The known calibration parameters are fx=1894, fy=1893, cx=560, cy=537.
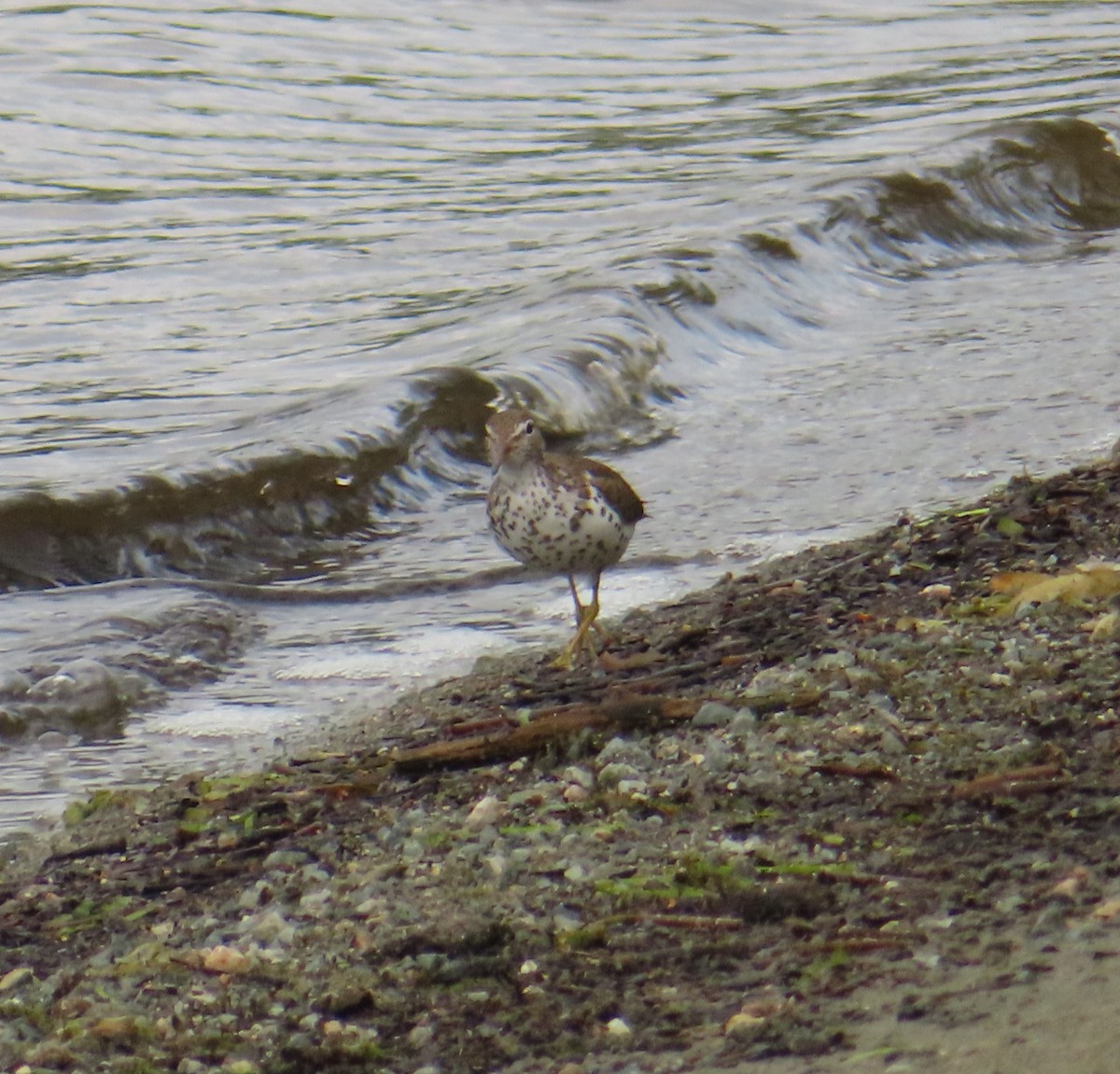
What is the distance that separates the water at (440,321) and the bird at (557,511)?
21.3 inches

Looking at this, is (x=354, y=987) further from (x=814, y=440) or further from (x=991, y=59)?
(x=991, y=59)

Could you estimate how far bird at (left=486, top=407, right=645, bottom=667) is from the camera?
4.59 metres

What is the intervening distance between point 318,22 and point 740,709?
1329cm

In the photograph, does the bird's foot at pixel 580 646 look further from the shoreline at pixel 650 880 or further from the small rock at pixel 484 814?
the small rock at pixel 484 814

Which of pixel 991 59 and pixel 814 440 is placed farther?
pixel 991 59

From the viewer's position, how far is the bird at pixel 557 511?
459cm

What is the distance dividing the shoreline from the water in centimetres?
103

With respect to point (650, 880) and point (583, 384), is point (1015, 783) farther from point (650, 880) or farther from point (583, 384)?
point (583, 384)

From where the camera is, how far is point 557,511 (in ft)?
15.0

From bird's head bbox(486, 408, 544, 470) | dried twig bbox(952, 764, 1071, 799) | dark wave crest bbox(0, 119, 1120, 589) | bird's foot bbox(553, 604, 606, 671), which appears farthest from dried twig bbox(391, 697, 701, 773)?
dark wave crest bbox(0, 119, 1120, 589)

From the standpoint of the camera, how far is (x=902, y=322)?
8.61 metres

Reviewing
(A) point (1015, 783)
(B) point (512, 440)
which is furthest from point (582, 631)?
(A) point (1015, 783)

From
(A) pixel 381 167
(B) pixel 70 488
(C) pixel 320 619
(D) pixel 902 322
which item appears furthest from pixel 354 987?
(A) pixel 381 167

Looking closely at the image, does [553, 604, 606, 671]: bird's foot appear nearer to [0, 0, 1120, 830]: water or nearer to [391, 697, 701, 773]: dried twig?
[0, 0, 1120, 830]: water
